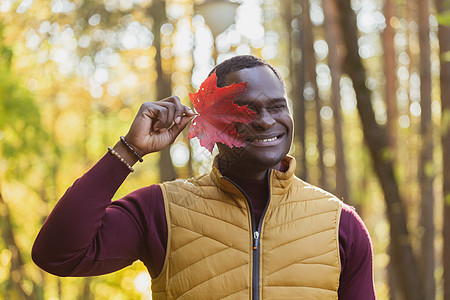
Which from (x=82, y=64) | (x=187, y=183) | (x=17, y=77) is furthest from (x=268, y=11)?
(x=187, y=183)

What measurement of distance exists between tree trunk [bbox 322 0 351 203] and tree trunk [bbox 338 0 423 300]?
177 inches

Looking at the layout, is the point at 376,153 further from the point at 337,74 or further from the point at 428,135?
the point at 337,74

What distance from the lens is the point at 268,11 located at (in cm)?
1460

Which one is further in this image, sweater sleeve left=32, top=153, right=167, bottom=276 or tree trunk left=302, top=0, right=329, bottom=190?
tree trunk left=302, top=0, right=329, bottom=190

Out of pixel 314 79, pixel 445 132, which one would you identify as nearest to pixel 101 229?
pixel 445 132

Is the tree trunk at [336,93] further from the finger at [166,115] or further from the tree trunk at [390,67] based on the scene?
the finger at [166,115]

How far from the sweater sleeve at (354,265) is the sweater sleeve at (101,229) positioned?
659mm

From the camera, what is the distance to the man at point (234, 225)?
1902mm

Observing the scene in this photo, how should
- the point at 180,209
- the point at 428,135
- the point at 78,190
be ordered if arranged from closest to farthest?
the point at 78,190 → the point at 180,209 → the point at 428,135

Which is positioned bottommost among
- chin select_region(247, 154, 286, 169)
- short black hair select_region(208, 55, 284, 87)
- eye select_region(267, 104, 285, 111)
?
chin select_region(247, 154, 286, 169)

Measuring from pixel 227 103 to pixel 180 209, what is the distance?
1.42 ft

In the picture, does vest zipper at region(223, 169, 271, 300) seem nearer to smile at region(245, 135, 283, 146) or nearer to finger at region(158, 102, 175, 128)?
smile at region(245, 135, 283, 146)

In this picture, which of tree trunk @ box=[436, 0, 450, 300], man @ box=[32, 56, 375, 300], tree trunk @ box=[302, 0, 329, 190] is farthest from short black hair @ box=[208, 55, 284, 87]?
tree trunk @ box=[302, 0, 329, 190]

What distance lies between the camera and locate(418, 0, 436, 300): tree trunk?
8336mm
